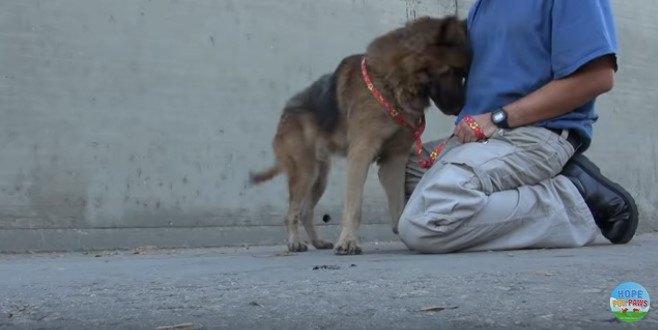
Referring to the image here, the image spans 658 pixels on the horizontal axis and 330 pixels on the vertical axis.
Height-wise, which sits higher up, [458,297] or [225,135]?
[225,135]

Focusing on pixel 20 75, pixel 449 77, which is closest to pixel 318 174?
pixel 449 77

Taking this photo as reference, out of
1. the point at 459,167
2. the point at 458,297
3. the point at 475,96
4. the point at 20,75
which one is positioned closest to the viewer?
the point at 458,297

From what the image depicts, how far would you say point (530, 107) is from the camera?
403cm

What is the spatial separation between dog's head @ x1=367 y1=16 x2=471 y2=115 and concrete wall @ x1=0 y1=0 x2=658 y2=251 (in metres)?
2.27

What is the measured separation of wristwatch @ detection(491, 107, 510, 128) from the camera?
13.5 ft

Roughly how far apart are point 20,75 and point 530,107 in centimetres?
413

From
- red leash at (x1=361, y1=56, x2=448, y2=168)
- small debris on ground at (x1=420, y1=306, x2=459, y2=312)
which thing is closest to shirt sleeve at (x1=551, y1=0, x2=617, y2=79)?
red leash at (x1=361, y1=56, x2=448, y2=168)

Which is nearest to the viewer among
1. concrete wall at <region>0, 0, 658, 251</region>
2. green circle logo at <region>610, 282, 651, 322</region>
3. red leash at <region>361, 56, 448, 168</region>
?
green circle logo at <region>610, 282, 651, 322</region>

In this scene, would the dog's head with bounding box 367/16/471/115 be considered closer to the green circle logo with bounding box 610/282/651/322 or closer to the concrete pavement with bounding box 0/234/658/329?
the concrete pavement with bounding box 0/234/658/329

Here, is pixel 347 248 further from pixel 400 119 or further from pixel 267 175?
pixel 267 175

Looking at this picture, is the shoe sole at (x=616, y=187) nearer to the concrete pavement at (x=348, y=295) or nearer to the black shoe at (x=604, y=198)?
the black shoe at (x=604, y=198)

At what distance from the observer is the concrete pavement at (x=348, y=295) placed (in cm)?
250

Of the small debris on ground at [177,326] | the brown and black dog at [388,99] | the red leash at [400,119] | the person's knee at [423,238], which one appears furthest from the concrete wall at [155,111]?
the small debris on ground at [177,326]

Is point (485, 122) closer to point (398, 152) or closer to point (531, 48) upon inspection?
point (531, 48)
